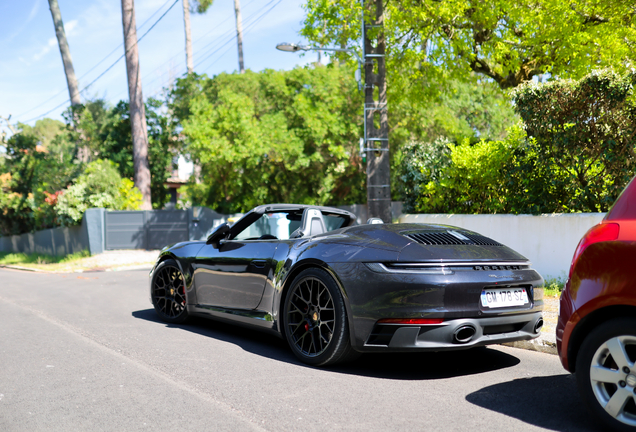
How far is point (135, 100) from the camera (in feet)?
77.1

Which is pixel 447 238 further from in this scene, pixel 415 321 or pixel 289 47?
pixel 289 47

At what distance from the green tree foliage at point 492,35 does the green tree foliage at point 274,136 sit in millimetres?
7269

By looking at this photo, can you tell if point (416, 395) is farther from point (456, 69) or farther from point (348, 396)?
point (456, 69)

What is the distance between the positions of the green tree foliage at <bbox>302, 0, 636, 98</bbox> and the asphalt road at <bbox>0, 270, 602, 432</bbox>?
8.68 m

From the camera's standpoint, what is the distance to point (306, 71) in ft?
80.0

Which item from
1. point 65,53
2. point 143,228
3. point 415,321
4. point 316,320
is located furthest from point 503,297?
point 65,53

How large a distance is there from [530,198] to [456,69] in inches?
216

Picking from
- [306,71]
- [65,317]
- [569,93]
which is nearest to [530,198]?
[569,93]

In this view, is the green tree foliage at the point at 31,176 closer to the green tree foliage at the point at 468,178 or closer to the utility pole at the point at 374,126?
the utility pole at the point at 374,126

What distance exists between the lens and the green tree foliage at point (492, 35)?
461 inches

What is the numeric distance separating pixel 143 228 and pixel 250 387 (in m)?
19.6

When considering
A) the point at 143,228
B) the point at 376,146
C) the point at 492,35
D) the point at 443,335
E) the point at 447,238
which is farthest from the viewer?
the point at 143,228

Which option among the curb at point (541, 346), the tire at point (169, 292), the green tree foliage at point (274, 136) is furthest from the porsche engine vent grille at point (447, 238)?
the green tree foliage at point (274, 136)

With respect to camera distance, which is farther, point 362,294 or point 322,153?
point 322,153
